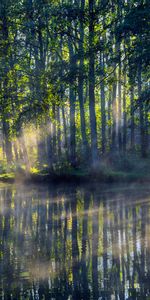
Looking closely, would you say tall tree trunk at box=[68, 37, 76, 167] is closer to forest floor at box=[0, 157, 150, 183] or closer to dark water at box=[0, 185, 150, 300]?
forest floor at box=[0, 157, 150, 183]

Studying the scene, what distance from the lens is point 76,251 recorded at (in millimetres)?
9414

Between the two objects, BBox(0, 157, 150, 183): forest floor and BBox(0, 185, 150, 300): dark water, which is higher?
BBox(0, 185, 150, 300): dark water

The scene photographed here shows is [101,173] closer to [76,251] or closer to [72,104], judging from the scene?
[72,104]

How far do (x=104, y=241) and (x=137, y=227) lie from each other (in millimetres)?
1776

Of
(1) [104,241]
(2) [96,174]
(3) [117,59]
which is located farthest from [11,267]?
(2) [96,174]

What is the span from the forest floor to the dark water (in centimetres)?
887

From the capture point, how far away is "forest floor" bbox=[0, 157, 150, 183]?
26.2 meters

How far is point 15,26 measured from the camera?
103 feet

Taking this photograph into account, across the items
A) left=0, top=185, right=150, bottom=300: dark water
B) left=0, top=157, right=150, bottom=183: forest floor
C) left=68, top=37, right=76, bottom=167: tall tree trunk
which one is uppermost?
left=68, top=37, right=76, bottom=167: tall tree trunk

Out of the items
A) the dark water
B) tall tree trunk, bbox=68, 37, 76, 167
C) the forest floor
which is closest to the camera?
the dark water

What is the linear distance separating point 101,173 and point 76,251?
56.5 ft

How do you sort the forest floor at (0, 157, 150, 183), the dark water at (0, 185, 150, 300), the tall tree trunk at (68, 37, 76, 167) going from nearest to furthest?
the dark water at (0, 185, 150, 300) < the tall tree trunk at (68, 37, 76, 167) < the forest floor at (0, 157, 150, 183)

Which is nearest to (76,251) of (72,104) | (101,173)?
(101,173)

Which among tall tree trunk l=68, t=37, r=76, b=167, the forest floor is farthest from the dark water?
tall tree trunk l=68, t=37, r=76, b=167
